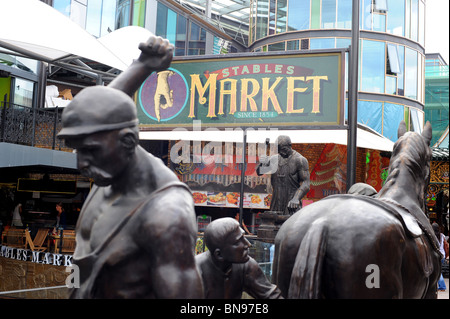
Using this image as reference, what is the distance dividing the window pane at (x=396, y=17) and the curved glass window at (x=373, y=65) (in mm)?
1097

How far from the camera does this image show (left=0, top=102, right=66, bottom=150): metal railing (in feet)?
41.8

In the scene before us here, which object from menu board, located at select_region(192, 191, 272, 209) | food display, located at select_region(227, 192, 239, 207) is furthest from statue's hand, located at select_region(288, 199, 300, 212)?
food display, located at select_region(227, 192, 239, 207)

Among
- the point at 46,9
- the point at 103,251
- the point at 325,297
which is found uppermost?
the point at 46,9

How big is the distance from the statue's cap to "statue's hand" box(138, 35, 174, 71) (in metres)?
0.36

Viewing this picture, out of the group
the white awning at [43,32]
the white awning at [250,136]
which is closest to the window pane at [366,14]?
the white awning at [250,136]

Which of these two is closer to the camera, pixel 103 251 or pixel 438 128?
pixel 103 251

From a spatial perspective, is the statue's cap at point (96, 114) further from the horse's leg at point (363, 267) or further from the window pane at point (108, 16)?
the window pane at point (108, 16)

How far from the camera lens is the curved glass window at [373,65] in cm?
2416

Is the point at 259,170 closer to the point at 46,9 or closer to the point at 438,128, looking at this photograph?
the point at 46,9

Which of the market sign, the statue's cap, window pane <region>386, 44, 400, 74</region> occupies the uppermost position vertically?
window pane <region>386, 44, 400, 74</region>

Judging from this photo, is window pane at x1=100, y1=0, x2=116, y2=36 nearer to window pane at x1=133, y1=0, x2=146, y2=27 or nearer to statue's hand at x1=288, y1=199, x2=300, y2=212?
window pane at x1=133, y1=0, x2=146, y2=27

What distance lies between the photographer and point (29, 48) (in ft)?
41.0

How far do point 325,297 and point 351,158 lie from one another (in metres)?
3.56
